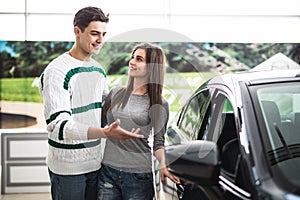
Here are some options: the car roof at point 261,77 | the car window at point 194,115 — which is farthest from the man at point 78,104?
the car roof at point 261,77

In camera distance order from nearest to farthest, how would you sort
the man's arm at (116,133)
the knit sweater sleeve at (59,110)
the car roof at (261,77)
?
1. the car roof at (261,77)
2. the man's arm at (116,133)
3. the knit sweater sleeve at (59,110)

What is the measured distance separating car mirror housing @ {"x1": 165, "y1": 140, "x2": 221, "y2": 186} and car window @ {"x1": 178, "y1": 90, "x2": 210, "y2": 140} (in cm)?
55

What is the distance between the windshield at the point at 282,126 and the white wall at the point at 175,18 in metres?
4.50

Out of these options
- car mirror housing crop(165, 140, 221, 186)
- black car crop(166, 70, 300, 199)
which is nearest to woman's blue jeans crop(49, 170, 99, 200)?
black car crop(166, 70, 300, 199)

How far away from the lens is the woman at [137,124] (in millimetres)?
2805

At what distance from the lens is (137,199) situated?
2834 millimetres

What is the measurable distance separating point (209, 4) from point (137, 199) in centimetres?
453

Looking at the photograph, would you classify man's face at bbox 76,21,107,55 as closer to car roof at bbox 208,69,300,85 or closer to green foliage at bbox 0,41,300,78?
car roof at bbox 208,69,300,85

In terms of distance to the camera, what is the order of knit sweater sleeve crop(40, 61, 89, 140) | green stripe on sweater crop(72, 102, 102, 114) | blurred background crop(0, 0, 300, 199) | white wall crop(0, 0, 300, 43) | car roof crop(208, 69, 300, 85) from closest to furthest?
1. car roof crop(208, 69, 300, 85)
2. knit sweater sleeve crop(40, 61, 89, 140)
3. green stripe on sweater crop(72, 102, 102, 114)
4. blurred background crop(0, 0, 300, 199)
5. white wall crop(0, 0, 300, 43)

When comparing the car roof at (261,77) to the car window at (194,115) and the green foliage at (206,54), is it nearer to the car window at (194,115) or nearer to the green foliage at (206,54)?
the car window at (194,115)

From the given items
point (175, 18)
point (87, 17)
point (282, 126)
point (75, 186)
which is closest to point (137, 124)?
point (75, 186)

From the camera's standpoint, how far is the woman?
2805 mm

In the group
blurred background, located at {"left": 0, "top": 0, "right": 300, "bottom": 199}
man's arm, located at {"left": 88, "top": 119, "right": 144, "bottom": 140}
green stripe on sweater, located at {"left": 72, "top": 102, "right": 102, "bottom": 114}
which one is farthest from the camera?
blurred background, located at {"left": 0, "top": 0, "right": 300, "bottom": 199}

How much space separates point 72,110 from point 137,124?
326mm
